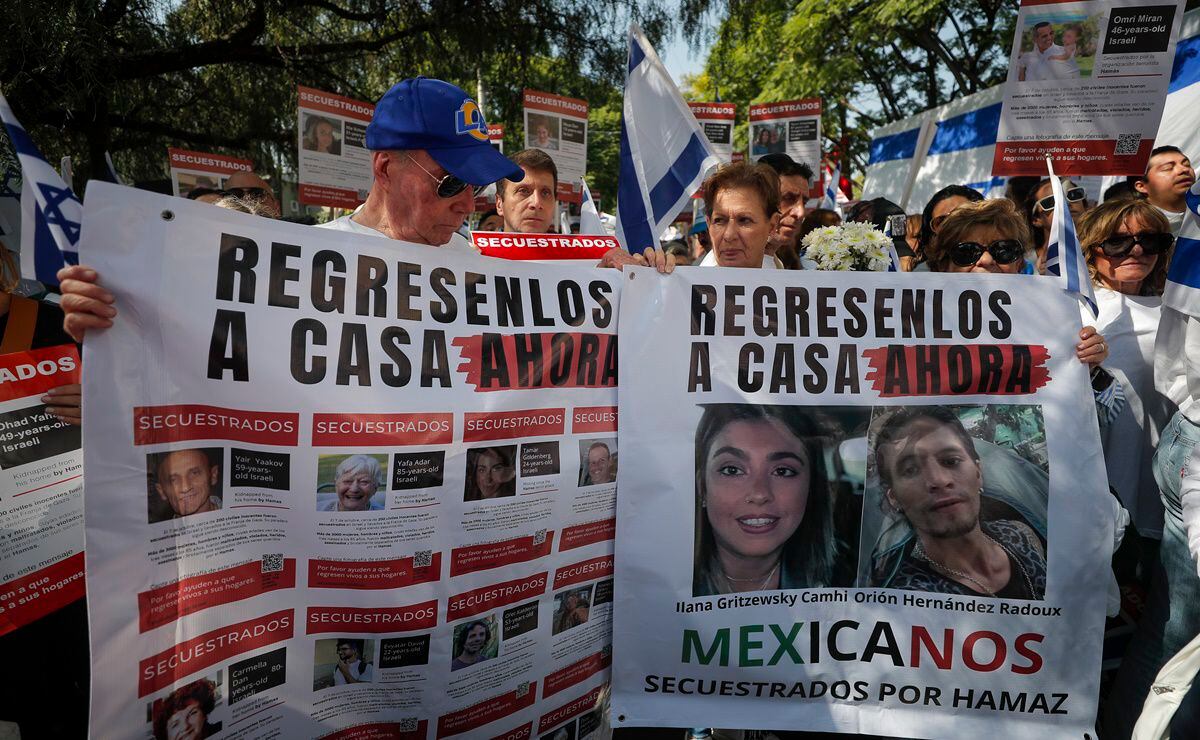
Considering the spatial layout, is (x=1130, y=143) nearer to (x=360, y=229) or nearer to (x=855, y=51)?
(x=360, y=229)

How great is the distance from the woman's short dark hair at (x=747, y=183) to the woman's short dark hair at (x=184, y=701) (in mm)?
2444

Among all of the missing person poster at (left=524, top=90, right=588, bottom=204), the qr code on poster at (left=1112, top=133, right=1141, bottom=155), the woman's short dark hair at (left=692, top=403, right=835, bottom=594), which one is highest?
the missing person poster at (left=524, top=90, right=588, bottom=204)

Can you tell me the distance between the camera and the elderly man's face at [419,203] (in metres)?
2.57

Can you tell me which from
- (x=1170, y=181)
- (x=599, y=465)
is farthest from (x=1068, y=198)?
(x=599, y=465)

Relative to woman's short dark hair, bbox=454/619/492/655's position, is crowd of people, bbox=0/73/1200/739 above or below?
above

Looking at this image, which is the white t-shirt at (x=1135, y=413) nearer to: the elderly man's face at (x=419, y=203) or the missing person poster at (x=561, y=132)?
the elderly man's face at (x=419, y=203)

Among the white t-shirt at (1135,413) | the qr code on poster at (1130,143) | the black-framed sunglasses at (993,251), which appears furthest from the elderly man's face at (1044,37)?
the black-framed sunglasses at (993,251)

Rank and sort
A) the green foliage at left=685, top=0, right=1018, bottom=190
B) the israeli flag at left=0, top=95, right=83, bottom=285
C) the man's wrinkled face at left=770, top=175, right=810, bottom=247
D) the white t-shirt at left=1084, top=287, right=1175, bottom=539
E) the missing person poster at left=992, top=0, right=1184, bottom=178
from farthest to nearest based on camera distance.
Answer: the green foliage at left=685, top=0, right=1018, bottom=190, the man's wrinkled face at left=770, top=175, right=810, bottom=247, the missing person poster at left=992, top=0, right=1184, bottom=178, the white t-shirt at left=1084, top=287, right=1175, bottom=539, the israeli flag at left=0, top=95, right=83, bottom=285

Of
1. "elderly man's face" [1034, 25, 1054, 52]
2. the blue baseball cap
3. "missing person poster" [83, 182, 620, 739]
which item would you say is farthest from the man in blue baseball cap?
"elderly man's face" [1034, 25, 1054, 52]

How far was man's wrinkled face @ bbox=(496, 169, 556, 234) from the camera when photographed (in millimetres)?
4293

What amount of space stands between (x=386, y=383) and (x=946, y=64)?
56.0ft

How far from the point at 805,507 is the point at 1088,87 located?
354cm

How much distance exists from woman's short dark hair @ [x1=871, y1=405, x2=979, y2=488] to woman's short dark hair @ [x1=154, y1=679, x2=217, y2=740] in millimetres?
1890

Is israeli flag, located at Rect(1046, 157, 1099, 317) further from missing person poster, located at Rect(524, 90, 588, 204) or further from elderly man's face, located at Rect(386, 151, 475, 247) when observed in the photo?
missing person poster, located at Rect(524, 90, 588, 204)
